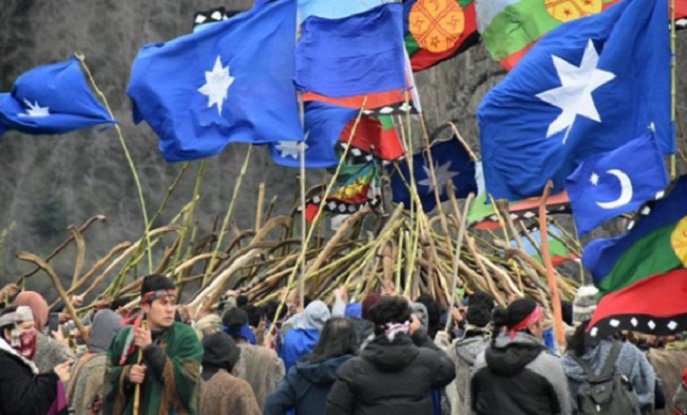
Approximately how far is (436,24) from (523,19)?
1628 mm

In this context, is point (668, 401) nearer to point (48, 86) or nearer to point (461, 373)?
point (461, 373)

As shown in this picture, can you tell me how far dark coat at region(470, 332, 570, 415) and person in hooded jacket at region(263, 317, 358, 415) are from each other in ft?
2.39

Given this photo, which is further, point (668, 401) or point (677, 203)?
point (668, 401)

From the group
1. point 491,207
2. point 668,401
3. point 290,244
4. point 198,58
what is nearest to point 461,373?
point 668,401

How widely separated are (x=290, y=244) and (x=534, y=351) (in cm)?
905

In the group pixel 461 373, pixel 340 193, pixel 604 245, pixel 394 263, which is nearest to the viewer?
pixel 604 245

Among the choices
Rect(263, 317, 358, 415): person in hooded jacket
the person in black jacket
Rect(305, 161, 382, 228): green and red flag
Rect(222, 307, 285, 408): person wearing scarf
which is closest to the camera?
the person in black jacket

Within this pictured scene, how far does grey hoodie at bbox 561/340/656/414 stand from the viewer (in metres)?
9.45

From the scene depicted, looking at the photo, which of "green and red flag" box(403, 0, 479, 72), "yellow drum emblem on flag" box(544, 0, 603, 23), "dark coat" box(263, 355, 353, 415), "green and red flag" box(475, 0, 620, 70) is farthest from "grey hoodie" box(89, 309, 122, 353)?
"green and red flag" box(403, 0, 479, 72)

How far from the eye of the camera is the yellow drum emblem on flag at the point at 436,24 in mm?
16891

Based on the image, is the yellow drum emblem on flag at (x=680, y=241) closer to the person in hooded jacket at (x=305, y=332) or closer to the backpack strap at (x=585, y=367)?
the backpack strap at (x=585, y=367)

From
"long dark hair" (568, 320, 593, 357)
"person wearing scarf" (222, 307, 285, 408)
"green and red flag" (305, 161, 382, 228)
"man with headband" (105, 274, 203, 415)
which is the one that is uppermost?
"man with headband" (105, 274, 203, 415)

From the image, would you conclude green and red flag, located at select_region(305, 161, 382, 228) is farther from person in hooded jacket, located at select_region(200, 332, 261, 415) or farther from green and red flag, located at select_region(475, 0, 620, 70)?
person in hooded jacket, located at select_region(200, 332, 261, 415)

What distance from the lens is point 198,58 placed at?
14.3m
